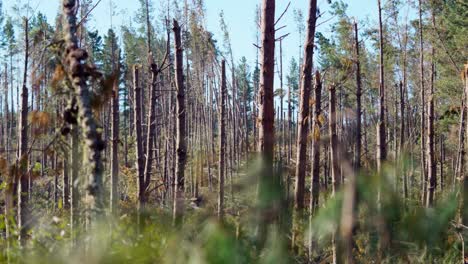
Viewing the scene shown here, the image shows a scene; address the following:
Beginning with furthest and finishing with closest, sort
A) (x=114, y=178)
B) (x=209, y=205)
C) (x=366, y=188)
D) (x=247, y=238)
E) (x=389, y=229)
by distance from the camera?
1. (x=114, y=178)
2. (x=209, y=205)
3. (x=247, y=238)
4. (x=389, y=229)
5. (x=366, y=188)

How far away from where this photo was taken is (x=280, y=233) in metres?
1.39

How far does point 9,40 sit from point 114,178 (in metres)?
32.8

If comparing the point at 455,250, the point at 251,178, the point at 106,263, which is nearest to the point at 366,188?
the point at 251,178

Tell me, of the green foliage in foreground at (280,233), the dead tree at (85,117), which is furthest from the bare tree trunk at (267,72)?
the green foliage in foreground at (280,233)

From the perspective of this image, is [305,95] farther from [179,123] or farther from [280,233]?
[280,233]

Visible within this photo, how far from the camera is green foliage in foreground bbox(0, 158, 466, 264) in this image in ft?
4.04

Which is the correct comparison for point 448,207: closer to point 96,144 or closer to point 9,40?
point 96,144

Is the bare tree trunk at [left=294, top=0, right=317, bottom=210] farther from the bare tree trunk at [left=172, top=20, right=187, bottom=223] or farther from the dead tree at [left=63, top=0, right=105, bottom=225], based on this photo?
the dead tree at [left=63, top=0, right=105, bottom=225]

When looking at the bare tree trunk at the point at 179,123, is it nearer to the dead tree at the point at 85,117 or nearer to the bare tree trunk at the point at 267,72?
the bare tree trunk at the point at 267,72

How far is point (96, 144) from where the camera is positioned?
3.95 metres

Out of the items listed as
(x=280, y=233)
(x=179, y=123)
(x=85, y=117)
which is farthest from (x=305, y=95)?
(x=280, y=233)

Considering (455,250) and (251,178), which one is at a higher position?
(251,178)

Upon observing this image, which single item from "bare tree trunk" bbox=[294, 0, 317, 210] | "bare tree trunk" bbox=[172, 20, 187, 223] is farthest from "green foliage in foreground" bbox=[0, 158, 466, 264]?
"bare tree trunk" bbox=[172, 20, 187, 223]

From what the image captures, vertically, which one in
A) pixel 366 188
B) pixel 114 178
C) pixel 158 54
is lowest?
pixel 114 178
